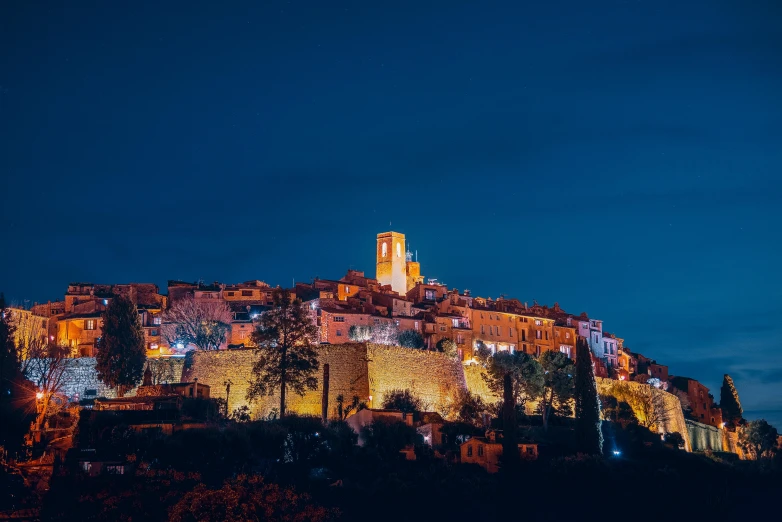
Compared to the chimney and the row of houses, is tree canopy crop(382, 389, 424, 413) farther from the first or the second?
the row of houses

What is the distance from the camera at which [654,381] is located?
274 ft

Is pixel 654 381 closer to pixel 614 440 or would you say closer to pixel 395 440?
pixel 614 440

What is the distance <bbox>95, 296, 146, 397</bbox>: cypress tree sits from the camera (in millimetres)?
57562

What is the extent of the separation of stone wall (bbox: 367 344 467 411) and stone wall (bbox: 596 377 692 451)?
12.9m

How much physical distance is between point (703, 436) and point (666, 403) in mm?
7092

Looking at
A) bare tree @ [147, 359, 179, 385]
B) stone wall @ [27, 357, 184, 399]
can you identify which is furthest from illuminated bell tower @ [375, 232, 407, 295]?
stone wall @ [27, 357, 184, 399]

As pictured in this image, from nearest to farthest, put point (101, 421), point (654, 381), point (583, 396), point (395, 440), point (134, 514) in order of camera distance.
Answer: point (134, 514) < point (101, 421) < point (395, 440) < point (583, 396) < point (654, 381)

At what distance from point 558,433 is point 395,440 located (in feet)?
38.6

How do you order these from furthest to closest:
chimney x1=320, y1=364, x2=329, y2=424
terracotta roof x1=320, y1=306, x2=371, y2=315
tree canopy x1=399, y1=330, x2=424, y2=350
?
terracotta roof x1=320, y1=306, x2=371, y2=315 → tree canopy x1=399, y1=330, x2=424, y2=350 → chimney x1=320, y1=364, x2=329, y2=424

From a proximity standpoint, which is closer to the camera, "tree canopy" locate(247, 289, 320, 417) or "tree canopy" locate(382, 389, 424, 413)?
"tree canopy" locate(247, 289, 320, 417)

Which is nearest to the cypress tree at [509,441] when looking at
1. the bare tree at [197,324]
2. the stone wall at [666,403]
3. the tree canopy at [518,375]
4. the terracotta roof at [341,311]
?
the tree canopy at [518,375]

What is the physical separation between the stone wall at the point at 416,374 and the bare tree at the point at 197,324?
14.7 meters

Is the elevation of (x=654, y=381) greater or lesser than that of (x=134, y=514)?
greater

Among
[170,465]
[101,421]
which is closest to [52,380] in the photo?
[101,421]
